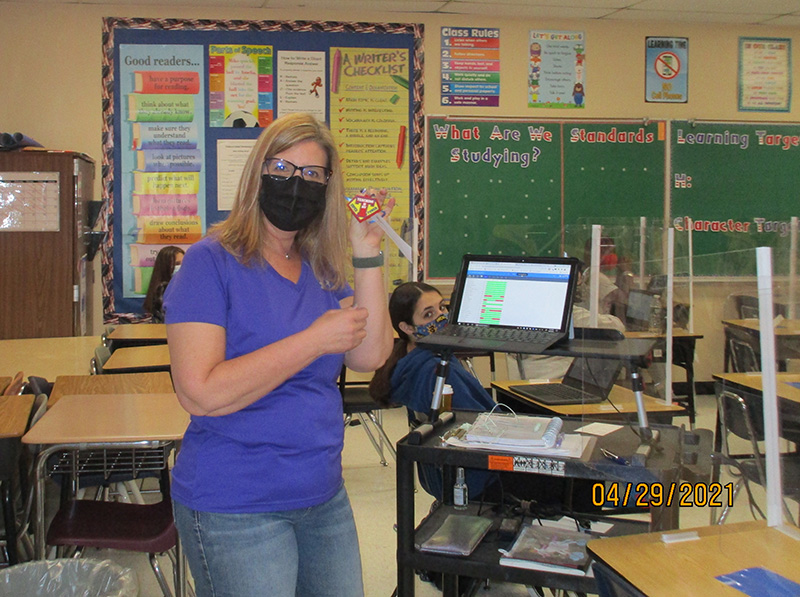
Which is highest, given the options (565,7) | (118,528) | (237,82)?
(565,7)

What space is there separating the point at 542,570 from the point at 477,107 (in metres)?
4.41

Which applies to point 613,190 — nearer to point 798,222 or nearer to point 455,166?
point 455,166

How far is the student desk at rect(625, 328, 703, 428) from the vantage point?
6.59 feet

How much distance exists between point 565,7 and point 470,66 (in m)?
0.77

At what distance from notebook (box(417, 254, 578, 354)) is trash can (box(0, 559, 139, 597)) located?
81 cm

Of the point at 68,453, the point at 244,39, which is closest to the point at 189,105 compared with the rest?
the point at 244,39

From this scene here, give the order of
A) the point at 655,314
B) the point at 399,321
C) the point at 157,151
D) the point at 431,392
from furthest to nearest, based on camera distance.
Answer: the point at 157,151, the point at 399,321, the point at 431,392, the point at 655,314

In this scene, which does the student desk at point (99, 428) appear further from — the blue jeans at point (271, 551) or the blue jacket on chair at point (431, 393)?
the blue jeans at point (271, 551)

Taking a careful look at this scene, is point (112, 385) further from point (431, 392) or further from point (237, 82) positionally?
point (237, 82)

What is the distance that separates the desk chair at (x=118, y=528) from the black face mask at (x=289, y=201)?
1.16 m

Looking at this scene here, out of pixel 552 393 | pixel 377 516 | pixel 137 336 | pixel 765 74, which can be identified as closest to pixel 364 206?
pixel 552 393

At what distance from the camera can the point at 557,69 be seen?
224 inches

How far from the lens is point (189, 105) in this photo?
5359mm

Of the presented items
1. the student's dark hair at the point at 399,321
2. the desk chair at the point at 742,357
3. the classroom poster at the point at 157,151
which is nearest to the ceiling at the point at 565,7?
the classroom poster at the point at 157,151
